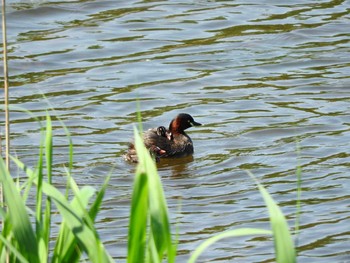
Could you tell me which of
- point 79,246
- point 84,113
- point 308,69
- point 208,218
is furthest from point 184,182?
point 79,246

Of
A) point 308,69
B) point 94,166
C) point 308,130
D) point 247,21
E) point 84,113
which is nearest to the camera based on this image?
point 94,166

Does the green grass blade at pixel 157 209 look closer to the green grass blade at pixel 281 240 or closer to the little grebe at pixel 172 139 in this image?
the green grass blade at pixel 281 240

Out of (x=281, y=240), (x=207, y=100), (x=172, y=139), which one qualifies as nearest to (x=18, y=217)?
(x=281, y=240)

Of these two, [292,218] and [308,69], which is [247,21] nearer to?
[308,69]

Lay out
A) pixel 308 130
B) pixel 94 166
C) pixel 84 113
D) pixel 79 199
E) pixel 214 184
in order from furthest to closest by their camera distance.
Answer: pixel 84 113, pixel 308 130, pixel 94 166, pixel 214 184, pixel 79 199

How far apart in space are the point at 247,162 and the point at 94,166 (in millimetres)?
1204

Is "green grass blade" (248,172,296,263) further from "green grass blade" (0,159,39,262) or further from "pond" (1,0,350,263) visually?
"pond" (1,0,350,263)

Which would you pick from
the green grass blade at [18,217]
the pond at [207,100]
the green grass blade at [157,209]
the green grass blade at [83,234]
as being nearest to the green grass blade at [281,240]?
the green grass blade at [157,209]

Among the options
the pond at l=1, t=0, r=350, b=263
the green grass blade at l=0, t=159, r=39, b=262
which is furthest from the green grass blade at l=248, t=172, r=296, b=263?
the pond at l=1, t=0, r=350, b=263

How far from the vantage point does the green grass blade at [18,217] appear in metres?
3.87

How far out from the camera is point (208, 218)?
24.6 feet

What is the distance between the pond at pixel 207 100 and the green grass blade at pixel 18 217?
1.88m

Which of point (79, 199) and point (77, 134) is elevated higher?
point (79, 199)

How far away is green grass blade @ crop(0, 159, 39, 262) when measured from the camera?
3.87 metres
